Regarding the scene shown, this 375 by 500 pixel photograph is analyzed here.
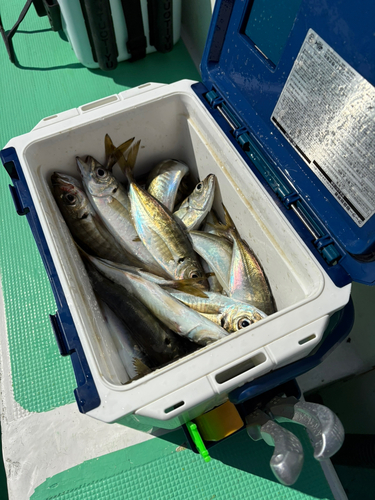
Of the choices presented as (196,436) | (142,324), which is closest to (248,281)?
(142,324)

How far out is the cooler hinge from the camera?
2.71ft

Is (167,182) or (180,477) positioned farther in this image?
(167,182)

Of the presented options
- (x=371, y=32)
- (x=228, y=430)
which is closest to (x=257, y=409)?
(x=228, y=430)

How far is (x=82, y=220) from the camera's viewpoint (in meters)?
1.13

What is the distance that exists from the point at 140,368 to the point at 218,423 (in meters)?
0.32

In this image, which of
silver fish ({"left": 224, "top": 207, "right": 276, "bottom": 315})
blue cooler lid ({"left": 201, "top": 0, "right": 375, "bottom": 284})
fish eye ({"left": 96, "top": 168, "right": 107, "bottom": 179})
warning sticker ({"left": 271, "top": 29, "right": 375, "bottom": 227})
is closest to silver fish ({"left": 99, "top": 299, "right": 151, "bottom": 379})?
silver fish ({"left": 224, "top": 207, "right": 276, "bottom": 315})

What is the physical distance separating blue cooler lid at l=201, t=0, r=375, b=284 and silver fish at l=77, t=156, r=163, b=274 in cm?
47

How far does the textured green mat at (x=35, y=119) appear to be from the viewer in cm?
119

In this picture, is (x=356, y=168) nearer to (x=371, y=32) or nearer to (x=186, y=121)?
(x=371, y=32)

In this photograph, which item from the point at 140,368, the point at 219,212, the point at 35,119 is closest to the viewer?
the point at 140,368

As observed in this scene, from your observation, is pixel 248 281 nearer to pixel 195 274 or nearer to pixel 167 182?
pixel 195 274

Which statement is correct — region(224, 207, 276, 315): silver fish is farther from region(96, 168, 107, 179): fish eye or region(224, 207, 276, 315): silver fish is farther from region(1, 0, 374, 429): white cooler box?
region(96, 168, 107, 179): fish eye

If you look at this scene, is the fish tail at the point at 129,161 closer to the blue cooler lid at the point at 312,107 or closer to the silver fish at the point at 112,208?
the silver fish at the point at 112,208

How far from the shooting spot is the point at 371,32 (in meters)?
0.60
